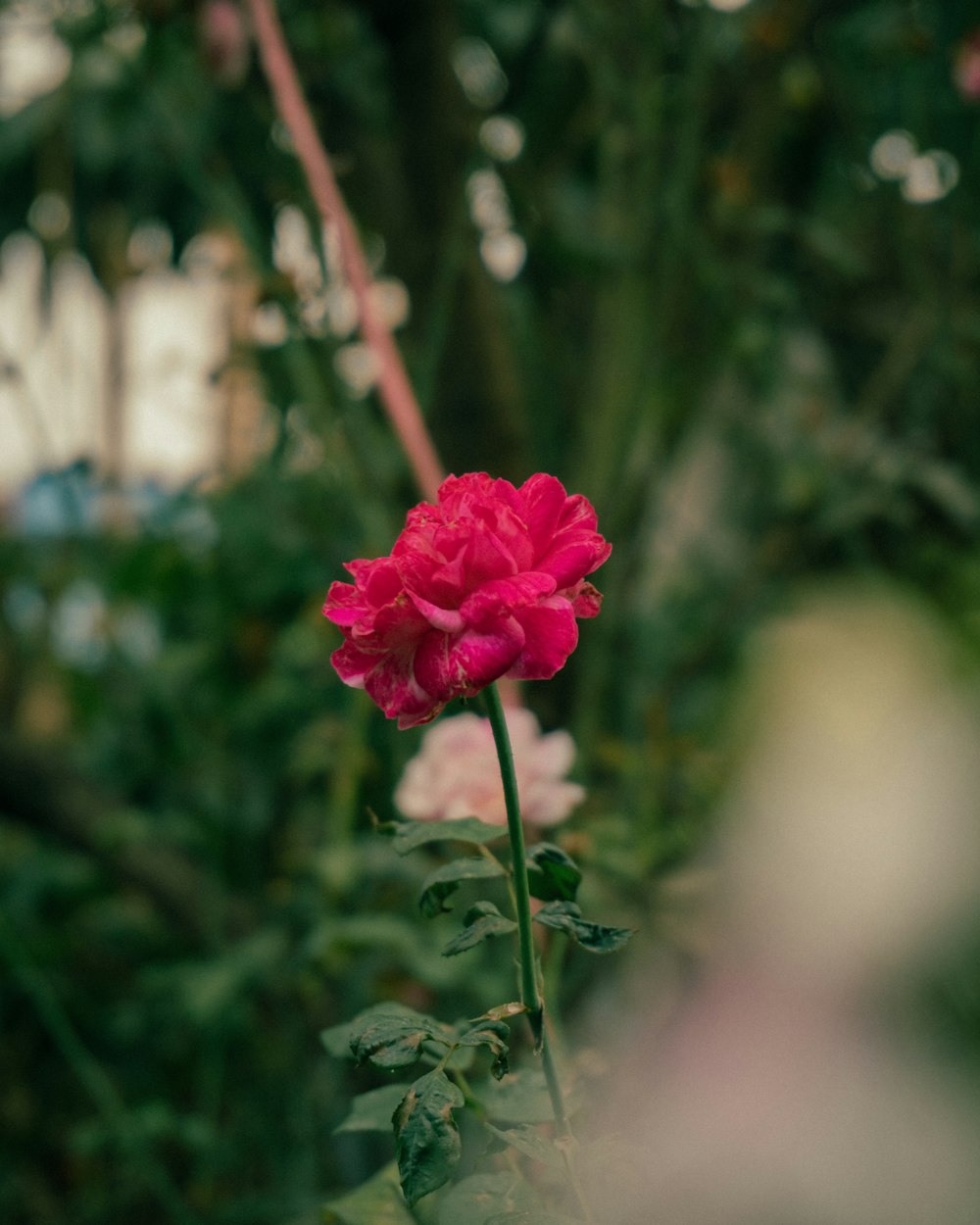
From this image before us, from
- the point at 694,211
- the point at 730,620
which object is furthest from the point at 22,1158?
the point at 694,211

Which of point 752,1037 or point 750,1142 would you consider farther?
point 752,1037

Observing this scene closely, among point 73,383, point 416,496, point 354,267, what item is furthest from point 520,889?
point 73,383

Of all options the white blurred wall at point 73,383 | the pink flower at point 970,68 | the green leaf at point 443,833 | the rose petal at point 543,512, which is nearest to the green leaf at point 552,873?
the green leaf at point 443,833

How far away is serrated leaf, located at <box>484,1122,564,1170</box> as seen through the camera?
1.08ft

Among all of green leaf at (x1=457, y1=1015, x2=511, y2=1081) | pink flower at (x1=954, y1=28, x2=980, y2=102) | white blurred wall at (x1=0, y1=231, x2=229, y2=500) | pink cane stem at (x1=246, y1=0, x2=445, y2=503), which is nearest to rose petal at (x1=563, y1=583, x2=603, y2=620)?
green leaf at (x1=457, y1=1015, x2=511, y2=1081)

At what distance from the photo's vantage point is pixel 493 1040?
0.30 meters

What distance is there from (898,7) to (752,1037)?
1.34 m

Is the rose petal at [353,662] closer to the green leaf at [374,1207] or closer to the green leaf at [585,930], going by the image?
the green leaf at [585,930]

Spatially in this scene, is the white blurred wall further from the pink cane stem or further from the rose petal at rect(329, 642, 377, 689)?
the rose petal at rect(329, 642, 377, 689)

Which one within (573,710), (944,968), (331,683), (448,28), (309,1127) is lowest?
(309,1127)

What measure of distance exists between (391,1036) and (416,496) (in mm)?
781

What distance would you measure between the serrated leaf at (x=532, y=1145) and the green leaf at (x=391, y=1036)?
1.3 inches

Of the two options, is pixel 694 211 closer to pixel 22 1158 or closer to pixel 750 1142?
pixel 750 1142

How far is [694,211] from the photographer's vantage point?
1.22 m
